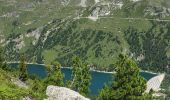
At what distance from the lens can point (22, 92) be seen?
114 feet

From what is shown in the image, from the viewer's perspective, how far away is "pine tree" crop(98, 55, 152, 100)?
55438 millimetres

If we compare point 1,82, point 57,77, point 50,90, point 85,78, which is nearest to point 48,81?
point 57,77

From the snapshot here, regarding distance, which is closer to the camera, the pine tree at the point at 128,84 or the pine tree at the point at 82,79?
the pine tree at the point at 128,84

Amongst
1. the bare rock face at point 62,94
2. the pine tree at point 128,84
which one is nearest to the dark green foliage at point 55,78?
the pine tree at point 128,84

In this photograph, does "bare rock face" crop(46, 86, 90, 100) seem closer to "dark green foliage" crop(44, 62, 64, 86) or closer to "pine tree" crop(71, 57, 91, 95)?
"dark green foliage" crop(44, 62, 64, 86)

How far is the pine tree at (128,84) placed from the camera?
55438 millimetres

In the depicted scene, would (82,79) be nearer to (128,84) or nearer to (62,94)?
(128,84)

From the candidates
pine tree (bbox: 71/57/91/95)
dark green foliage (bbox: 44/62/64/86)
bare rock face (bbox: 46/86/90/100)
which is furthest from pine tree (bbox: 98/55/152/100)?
pine tree (bbox: 71/57/91/95)

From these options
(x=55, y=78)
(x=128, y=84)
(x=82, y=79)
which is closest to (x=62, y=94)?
(x=128, y=84)

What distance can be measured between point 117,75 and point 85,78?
244 feet

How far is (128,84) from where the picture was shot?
55.3m

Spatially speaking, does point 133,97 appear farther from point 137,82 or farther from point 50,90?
point 50,90

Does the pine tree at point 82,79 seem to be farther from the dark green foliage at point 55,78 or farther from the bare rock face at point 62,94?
the bare rock face at point 62,94

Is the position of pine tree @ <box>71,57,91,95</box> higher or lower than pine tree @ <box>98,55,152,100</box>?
lower
